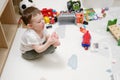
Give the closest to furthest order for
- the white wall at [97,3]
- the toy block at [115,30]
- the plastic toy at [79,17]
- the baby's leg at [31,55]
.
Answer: the baby's leg at [31,55]
the toy block at [115,30]
the plastic toy at [79,17]
the white wall at [97,3]

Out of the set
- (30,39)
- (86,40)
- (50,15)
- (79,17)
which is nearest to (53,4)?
(50,15)

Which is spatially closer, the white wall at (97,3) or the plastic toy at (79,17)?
the plastic toy at (79,17)

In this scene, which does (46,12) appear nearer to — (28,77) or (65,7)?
(65,7)

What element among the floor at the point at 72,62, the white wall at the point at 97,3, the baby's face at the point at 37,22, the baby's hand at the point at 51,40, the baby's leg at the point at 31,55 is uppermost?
the baby's face at the point at 37,22

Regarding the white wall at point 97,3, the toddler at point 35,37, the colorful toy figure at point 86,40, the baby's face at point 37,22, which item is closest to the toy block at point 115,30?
the colorful toy figure at point 86,40

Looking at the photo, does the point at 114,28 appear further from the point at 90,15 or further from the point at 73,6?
the point at 73,6

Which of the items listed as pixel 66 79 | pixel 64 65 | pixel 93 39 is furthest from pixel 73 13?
pixel 66 79

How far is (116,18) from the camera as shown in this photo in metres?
1.55

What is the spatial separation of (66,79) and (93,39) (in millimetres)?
414

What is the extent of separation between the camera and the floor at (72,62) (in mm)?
1133

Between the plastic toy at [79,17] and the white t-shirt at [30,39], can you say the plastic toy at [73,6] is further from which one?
the white t-shirt at [30,39]

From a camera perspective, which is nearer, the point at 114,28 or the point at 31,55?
the point at 31,55

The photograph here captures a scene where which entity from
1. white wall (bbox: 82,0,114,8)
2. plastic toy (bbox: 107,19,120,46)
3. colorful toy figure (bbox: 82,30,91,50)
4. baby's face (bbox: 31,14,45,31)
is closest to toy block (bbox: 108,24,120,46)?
plastic toy (bbox: 107,19,120,46)

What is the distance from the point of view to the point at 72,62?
1.21 meters
